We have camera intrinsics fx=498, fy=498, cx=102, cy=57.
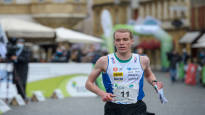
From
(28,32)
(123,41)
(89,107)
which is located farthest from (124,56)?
(28,32)

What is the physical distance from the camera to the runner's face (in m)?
5.43

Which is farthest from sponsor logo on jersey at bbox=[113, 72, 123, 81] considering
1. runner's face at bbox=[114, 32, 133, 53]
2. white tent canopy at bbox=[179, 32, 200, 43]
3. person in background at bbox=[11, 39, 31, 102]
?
white tent canopy at bbox=[179, 32, 200, 43]

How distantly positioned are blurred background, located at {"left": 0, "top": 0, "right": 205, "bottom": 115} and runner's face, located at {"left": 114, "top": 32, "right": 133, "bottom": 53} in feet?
16.9

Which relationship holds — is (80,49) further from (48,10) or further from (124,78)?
(124,78)

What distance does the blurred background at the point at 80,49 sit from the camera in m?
13.7

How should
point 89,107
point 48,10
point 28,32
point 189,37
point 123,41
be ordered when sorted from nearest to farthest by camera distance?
point 123,41, point 89,107, point 28,32, point 48,10, point 189,37

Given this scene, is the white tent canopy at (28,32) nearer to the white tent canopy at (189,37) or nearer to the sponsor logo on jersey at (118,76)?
the sponsor logo on jersey at (118,76)

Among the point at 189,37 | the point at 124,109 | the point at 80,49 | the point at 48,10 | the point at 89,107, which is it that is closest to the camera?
the point at 124,109

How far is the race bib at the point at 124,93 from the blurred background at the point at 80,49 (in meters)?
4.91

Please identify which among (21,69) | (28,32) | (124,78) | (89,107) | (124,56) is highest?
(124,56)

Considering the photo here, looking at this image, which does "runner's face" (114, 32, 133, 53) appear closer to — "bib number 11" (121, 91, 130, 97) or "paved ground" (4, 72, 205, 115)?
"bib number 11" (121, 91, 130, 97)

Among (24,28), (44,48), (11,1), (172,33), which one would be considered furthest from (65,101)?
(172,33)

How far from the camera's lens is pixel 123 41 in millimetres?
5430

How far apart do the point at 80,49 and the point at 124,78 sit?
2057 cm
